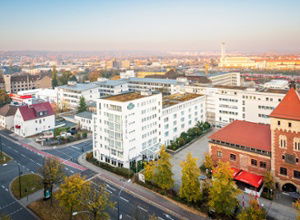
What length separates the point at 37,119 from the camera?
3219 inches

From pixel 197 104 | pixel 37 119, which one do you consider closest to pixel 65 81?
pixel 37 119

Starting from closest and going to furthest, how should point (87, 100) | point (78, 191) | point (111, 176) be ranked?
point (78, 191) → point (111, 176) → point (87, 100)

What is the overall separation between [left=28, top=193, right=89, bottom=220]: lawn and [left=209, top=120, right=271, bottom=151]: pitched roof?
30.2 metres

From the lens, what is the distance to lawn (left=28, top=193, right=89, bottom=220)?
3988cm

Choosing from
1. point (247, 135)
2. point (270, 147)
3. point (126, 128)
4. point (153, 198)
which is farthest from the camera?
point (126, 128)

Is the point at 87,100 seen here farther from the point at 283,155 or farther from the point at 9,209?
the point at 283,155

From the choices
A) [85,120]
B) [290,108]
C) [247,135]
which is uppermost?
[290,108]

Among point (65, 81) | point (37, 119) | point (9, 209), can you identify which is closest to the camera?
point (9, 209)

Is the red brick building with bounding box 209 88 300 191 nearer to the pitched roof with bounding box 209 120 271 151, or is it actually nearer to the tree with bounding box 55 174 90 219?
the pitched roof with bounding box 209 120 271 151

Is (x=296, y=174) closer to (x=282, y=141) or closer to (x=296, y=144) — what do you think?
(x=296, y=144)

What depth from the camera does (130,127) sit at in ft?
182

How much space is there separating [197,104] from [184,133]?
12.2 meters

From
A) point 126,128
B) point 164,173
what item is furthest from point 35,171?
point 164,173

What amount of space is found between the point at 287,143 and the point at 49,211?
40.4 metres
